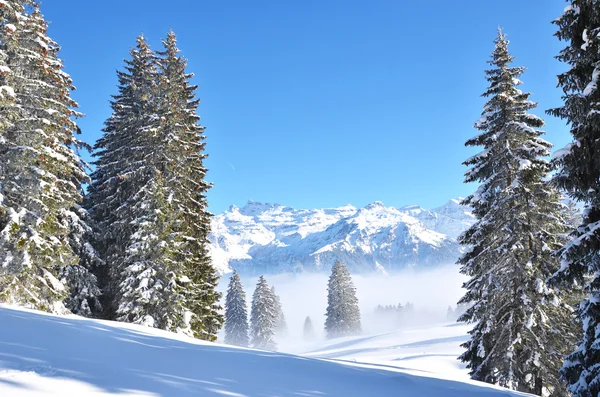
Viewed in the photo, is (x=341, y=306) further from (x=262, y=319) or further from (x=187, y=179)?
(x=187, y=179)

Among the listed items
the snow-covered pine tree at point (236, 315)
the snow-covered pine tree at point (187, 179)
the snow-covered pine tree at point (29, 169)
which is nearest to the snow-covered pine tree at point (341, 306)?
the snow-covered pine tree at point (236, 315)

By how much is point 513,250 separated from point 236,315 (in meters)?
63.6

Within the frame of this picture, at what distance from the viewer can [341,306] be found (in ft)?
230

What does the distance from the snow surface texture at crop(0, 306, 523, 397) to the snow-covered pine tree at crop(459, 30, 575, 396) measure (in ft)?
21.0

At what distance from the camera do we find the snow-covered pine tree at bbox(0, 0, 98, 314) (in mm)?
15695

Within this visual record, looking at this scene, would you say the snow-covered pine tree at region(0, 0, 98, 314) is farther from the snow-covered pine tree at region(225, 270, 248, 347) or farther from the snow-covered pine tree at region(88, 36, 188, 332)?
the snow-covered pine tree at region(225, 270, 248, 347)

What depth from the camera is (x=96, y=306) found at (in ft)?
69.1

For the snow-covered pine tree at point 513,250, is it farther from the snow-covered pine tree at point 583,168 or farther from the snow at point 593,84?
the snow at point 593,84

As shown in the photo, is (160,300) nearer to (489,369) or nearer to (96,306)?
(96,306)

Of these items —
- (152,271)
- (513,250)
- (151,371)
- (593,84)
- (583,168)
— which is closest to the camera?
(151,371)

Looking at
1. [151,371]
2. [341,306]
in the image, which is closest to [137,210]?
[151,371]

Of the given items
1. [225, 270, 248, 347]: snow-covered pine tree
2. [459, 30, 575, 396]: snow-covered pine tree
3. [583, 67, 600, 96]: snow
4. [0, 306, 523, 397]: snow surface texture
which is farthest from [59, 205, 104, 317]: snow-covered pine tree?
[225, 270, 248, 347]: snow-covered pine tree

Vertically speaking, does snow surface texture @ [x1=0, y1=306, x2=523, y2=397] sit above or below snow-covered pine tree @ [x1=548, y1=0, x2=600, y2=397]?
below

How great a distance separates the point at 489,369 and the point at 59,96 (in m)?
22.7
